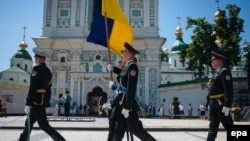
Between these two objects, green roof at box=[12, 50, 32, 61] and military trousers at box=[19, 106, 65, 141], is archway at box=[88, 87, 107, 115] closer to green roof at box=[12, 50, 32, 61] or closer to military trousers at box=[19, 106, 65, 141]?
military trousers at box=[19, 106, 65, 141]

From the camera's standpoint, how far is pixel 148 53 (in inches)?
1219

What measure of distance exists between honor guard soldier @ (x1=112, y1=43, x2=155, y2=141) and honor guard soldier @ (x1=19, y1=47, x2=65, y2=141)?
1.30 meters

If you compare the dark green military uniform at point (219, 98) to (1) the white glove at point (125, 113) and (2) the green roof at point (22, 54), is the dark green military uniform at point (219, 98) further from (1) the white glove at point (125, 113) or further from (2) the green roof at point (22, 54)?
(2) the green roof at point (22, 54)

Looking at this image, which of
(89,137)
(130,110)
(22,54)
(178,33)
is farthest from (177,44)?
(130,110)

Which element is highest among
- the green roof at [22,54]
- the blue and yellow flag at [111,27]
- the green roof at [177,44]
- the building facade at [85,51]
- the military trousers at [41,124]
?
the green roof at [177,44]

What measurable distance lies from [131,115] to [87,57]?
26.4 meters

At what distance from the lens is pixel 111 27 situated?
23.8ft

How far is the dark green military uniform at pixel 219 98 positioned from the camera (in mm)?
5516

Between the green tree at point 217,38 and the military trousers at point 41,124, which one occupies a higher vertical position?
the green tree at point 217,38

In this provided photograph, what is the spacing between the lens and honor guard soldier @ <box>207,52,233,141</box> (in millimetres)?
5500

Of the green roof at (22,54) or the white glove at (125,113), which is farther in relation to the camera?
the green roof at (22,54)

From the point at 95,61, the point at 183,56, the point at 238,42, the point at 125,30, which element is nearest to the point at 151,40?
the point at 183,56

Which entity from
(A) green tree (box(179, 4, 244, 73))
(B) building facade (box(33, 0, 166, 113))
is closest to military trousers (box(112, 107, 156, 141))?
(A) green tree (box(179, 4, 244, 73))

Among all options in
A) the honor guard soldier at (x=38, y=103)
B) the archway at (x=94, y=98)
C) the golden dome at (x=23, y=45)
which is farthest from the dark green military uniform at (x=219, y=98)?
the golden dome at (x=23, y=45)
